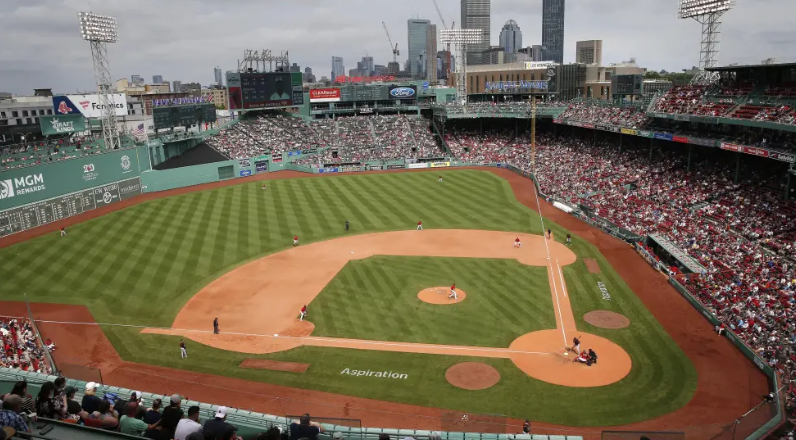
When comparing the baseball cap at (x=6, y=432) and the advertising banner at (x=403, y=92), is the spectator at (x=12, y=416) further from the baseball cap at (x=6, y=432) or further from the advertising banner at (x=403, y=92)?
the advertising banner at (x=403, y=92)

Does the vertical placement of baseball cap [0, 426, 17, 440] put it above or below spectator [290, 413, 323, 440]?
above

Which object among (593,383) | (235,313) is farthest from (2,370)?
(593,383)

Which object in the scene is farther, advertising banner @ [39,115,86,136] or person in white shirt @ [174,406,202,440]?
advertising banner @ [39,115,86,136]

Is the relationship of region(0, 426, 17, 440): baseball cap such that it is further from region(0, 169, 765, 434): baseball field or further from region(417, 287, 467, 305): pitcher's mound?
region(417, 287, 467, 305): pitcher's mound

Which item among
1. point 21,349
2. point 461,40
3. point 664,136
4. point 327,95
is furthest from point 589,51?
point 21,349

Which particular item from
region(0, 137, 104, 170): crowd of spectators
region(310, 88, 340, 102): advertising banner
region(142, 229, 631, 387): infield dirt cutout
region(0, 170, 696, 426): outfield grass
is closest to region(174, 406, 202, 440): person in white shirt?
region(0, 170, 696, 426): outfield grass

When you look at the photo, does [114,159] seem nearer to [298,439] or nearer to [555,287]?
[555,287]

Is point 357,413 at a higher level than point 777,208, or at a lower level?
lower
